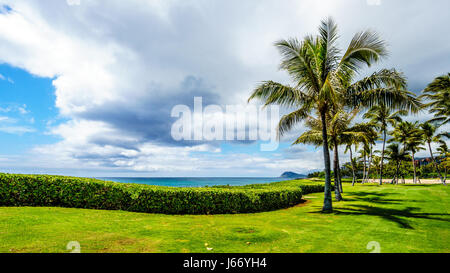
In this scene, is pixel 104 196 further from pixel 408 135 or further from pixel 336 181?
pixel 408 135

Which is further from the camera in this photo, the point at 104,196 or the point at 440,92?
the point at 440,92

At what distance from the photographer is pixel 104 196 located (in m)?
10.4

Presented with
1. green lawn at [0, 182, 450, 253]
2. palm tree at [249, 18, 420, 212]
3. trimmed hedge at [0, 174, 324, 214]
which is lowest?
green lawn at [0, 182, 450, 253]

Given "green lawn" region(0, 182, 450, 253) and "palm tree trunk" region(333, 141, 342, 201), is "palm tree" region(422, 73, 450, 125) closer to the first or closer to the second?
"palm tree trunk" region(333, 141, 342, 201)

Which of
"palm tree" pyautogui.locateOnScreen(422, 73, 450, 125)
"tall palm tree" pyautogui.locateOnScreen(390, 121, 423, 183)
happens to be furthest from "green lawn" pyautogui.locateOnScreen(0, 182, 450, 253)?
"tall palm tree" pyautogui.locateOnScreen(390, 121, 423, 183)

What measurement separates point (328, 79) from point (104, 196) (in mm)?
11879

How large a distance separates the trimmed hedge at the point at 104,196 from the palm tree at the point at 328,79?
5.94m

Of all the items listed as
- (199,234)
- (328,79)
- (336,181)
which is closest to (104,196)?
(199,234)

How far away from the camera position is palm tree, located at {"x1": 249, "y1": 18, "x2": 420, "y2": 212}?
36.3 ft

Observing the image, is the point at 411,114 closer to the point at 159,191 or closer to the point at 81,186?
the point at 159,191

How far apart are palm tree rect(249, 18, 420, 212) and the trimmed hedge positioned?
5.94 metres

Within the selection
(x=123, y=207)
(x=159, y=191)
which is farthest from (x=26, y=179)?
(x=159, y=191)
